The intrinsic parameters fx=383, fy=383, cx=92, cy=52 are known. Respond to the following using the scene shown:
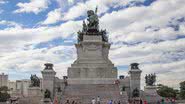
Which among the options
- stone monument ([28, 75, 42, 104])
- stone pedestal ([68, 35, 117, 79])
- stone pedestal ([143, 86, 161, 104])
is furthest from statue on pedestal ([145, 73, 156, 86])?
stone monument ([28, 75, 42, 104])

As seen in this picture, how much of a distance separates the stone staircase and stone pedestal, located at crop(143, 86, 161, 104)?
3.97 m

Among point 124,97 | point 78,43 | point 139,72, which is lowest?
point 124,97

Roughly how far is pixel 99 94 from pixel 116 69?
1097cm

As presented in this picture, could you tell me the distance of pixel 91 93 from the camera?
4609 cm

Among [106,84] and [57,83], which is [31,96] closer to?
[57,83]

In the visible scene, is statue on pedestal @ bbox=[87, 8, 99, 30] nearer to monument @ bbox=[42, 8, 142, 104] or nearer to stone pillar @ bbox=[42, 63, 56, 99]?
monument @ bbox=[42, 8, 142, 104]

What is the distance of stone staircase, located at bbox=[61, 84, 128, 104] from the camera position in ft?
143

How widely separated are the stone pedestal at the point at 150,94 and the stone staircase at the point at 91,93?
156 inches

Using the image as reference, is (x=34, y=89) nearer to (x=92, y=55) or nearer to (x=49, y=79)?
(x=49, y=79)

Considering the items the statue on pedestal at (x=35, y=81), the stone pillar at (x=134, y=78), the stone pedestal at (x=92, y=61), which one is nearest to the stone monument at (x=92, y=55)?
the stone pedestal at (x=92, y=61)

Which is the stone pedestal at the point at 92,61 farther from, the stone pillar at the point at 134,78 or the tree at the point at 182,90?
the tree at the point at 182,90

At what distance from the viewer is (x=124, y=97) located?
145 ft

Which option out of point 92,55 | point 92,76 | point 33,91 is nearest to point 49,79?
point 33,91

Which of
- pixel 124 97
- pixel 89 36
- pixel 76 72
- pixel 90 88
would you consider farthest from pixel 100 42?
pixel 124 97
